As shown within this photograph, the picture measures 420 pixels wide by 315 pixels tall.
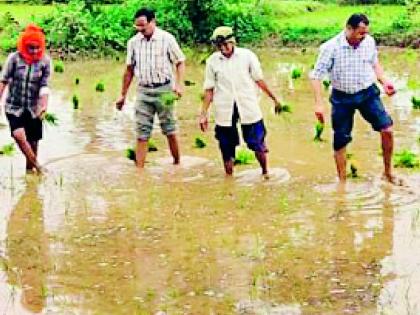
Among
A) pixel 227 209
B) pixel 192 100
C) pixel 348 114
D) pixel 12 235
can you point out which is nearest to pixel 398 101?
pixel 192 100

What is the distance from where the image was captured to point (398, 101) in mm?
15250

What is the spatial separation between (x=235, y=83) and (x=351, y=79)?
1.17 m

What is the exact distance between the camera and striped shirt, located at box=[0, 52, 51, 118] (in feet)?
32.3

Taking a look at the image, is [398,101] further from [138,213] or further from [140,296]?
[140,296]

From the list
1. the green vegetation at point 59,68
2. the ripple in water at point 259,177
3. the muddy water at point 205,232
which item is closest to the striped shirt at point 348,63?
the muddy water at point 205,232

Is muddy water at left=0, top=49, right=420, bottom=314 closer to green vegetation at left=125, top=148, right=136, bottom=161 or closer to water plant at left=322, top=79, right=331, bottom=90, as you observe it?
green vegetation at left=125, top=148, right=136, bottom=161

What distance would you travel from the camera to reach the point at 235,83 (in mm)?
9703

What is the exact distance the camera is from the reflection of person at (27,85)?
977cm

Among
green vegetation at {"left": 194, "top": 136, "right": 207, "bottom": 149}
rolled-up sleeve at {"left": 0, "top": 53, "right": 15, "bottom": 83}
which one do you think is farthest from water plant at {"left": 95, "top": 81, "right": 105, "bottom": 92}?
rolled-up sleeve at {"left": 0, "top": 53, "right": 15, "bottom": 83}

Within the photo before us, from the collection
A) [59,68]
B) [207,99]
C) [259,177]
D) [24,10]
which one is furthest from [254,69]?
[24,10]

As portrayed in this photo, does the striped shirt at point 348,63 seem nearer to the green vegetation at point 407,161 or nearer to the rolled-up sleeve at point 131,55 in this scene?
the green vegetation at point 407,161

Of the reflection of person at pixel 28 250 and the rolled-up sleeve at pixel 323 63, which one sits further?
the rolled-up sleeve at pixel 323 63

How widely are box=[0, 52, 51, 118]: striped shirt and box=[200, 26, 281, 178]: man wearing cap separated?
1.67 metres

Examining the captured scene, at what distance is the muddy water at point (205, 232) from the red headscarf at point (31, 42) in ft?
4.11
